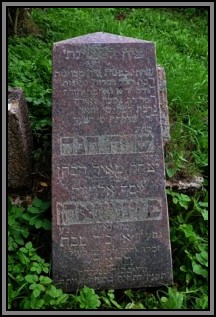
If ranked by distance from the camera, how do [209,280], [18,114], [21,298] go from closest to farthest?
[21,298] → [209,280] → [18,114]

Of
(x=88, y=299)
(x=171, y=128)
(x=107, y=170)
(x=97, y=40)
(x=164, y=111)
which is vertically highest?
Answer: (x=97, y=40)

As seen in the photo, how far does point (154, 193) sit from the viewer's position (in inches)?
117

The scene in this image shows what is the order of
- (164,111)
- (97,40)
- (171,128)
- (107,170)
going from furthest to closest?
(171,128) < (164,111) < (97,40) < (107,170)

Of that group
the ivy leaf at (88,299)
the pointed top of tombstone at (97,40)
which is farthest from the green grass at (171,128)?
the pointed top of tombstone at (97,40)

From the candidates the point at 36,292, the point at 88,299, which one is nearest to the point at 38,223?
the point at 36,292

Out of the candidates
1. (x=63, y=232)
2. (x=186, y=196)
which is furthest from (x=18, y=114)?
(x=186, y=196)

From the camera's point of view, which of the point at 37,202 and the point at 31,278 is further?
the point at 37,202

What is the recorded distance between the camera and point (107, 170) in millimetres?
2951

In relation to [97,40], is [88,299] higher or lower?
lower

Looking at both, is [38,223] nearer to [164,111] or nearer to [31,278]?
[31,278]

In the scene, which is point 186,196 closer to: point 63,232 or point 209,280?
point 209,280

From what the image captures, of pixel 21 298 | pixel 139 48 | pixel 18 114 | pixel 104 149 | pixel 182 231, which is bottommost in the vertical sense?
pixel 21 298

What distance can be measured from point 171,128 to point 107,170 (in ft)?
3.61

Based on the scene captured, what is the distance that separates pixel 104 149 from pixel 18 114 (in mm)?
667
